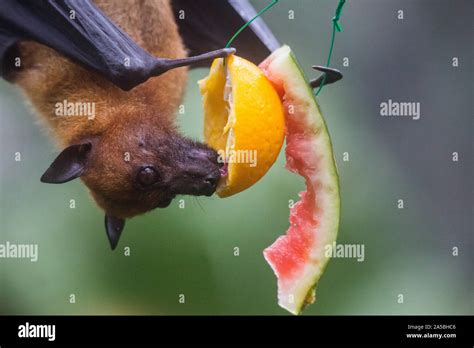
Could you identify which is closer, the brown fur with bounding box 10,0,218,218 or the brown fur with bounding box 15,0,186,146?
the brown fur with bounding box 10,0,218,218

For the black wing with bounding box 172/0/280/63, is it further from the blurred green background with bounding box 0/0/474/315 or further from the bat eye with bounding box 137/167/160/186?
the bat eye with bounding box 137/167/160/186

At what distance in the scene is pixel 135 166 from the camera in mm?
3596

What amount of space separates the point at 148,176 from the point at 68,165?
0.34 metres

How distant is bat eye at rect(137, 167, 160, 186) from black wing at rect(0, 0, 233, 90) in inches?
16.6

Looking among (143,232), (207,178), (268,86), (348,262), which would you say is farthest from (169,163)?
(348,262)

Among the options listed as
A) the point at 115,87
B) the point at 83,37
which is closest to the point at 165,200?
the point at 115,87

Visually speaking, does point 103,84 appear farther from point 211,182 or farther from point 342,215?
point 342,215

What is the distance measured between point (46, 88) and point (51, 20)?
38cm

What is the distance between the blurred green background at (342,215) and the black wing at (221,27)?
20.1 inches

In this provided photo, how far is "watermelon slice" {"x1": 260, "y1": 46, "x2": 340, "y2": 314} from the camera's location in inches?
114

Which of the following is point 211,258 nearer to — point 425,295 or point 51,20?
point 425,295

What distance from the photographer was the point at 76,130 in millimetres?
3773

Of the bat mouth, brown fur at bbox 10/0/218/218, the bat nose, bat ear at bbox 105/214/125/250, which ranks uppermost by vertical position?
brown fur at bbox 10/0/218/218

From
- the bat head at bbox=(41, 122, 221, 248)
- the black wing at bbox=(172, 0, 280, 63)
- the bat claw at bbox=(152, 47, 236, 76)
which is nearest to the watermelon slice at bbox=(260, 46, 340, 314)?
the bat claw at bbox=(152, 47, 236, 76)
